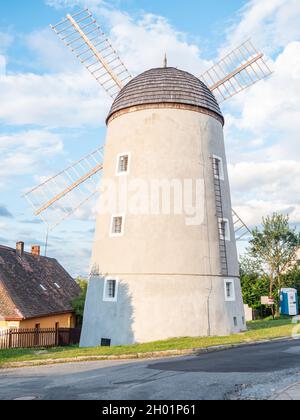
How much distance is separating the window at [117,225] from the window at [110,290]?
216cm

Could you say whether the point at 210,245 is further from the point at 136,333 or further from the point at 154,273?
the point at 136,333

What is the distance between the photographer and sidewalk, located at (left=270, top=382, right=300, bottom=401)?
6.94 m

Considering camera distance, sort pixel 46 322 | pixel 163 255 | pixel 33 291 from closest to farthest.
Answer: pixel 163 255, pixel 46 322, pixel 33 291

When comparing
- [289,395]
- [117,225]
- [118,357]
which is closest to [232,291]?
[117,225]

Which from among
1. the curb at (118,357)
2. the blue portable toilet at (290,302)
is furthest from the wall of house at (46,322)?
the blue portable toilet at (290,302)

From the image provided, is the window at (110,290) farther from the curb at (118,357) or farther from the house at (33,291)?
the house at (33,291)

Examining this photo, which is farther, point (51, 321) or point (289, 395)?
point (51, 321)

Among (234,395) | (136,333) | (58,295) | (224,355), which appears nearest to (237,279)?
(136,333)

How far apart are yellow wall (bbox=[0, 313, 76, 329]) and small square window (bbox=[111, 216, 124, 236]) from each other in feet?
29.5

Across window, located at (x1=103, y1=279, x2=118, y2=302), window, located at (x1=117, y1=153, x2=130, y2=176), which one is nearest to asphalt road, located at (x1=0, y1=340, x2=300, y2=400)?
window, located at (x1=103, y1=279, x2=118, y2=302)

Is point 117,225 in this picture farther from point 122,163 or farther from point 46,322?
point 46,322

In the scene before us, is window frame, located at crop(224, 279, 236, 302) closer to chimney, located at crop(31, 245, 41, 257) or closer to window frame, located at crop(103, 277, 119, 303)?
window frame, located at crop(103, 277, 119, 303)

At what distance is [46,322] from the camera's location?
26.7 metres

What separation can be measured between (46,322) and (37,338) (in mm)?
5025
